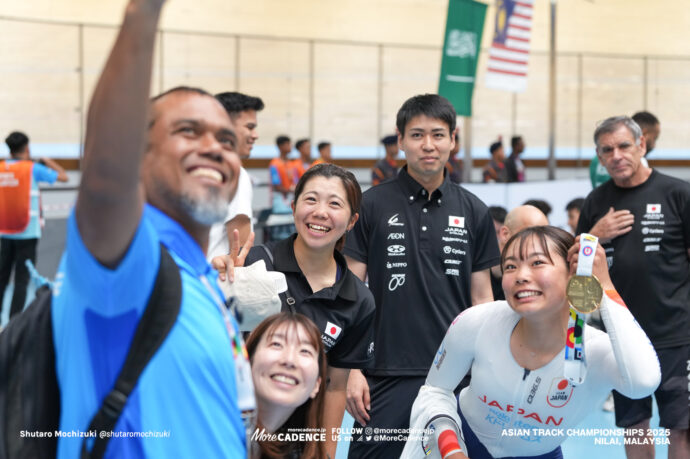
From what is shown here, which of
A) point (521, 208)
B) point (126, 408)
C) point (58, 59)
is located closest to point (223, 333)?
point (126, 408)

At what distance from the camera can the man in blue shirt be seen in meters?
1.29

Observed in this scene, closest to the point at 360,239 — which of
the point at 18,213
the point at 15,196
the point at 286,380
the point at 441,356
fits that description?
the point at 441,356

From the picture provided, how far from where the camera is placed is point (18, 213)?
8789 mm

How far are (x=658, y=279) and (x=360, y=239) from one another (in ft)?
5.65

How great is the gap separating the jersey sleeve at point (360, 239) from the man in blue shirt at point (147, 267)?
7.85 ft

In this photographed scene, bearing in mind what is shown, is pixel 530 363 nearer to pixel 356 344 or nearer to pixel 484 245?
pixel 356 344

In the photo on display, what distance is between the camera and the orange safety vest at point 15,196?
8797 mm

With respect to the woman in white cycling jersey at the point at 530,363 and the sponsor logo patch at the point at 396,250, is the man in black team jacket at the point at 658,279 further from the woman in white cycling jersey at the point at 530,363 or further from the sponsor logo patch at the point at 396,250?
the woman in white cycling jersey at the point at 530,363

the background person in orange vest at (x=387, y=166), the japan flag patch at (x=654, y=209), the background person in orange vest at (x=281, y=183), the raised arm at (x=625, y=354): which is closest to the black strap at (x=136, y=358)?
the raised arm at (x=625, y=354)

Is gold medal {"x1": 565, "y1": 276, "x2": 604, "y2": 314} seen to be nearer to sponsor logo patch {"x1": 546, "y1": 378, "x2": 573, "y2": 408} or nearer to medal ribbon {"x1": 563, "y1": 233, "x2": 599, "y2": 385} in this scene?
medal ribbon {"x1": 563, "y1": 233, "x2": 599, "y2": 385}

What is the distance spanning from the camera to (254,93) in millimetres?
15656

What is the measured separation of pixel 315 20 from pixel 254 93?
254cm

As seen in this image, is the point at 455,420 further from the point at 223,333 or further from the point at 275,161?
the point at 275,161

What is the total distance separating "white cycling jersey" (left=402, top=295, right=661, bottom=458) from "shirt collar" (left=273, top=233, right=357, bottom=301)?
45 centimetres
